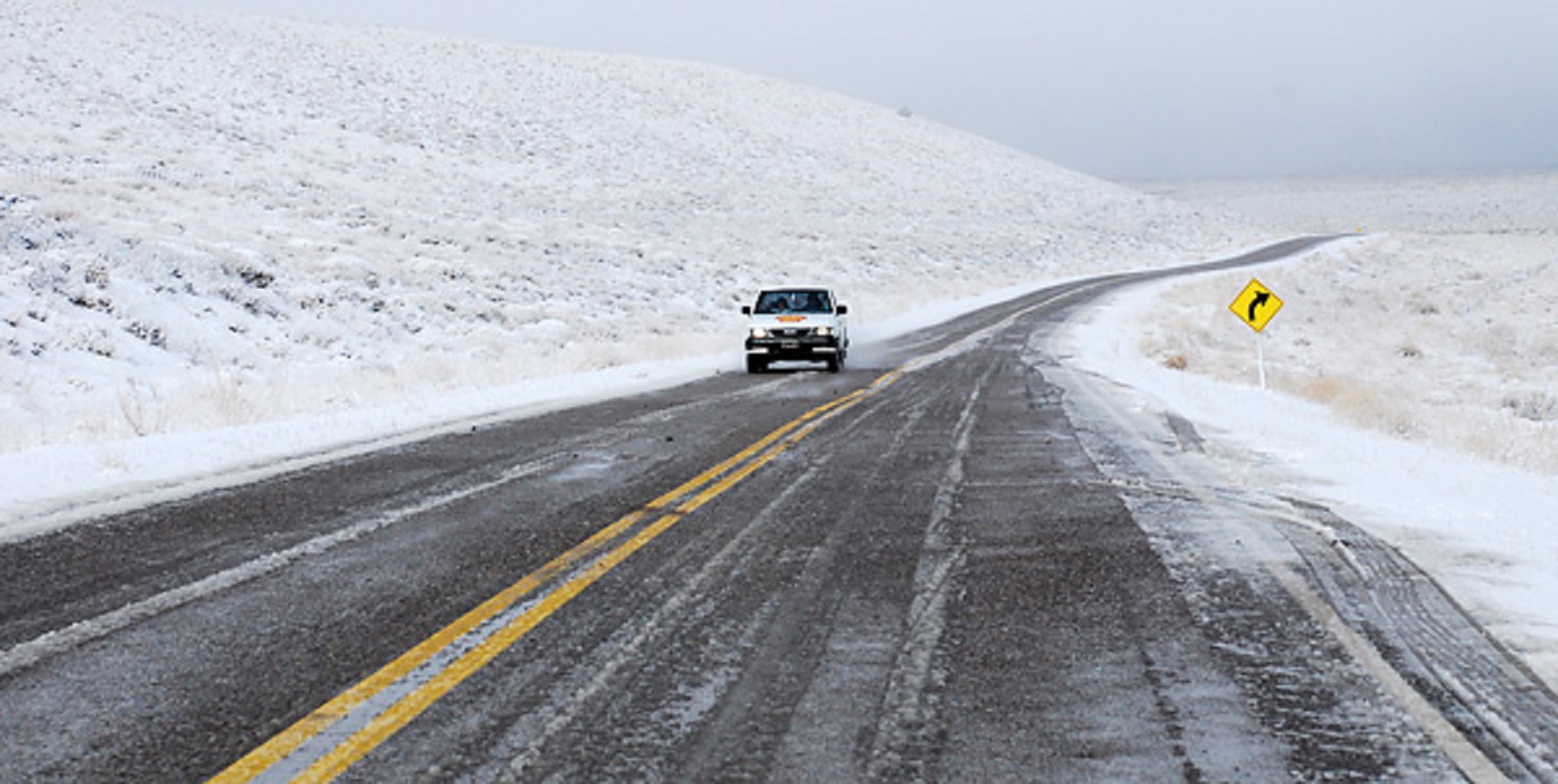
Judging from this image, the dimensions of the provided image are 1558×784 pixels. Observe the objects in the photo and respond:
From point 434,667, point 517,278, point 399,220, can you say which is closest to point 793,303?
point 517,278

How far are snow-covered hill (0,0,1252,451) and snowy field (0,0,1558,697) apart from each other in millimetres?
165

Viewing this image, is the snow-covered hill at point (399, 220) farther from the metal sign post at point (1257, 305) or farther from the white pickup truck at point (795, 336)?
the metal sign post at point (1257, 305)

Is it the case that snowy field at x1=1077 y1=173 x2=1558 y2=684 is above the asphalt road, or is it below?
below

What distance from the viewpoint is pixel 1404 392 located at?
70.9ft

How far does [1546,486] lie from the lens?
8.61 metres

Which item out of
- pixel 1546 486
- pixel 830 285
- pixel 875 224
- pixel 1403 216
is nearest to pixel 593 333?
pixel 830 285

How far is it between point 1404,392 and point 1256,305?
681cm

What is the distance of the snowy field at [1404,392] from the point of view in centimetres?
604

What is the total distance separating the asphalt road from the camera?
3.28 m

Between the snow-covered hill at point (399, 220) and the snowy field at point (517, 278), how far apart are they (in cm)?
16

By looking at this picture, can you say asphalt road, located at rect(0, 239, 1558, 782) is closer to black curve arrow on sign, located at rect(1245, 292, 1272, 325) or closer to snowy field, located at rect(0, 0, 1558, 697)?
snowy field, located at rect(0, 0, 1558, 697)

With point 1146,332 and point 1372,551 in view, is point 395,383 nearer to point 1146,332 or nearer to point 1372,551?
point 1372,551

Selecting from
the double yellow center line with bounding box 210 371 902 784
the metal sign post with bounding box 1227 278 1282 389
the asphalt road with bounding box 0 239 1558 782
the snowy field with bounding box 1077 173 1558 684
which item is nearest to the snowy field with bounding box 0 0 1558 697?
the snowy field with bounding box 1077 173 1558 684

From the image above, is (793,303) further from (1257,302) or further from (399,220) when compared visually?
(399,220)
